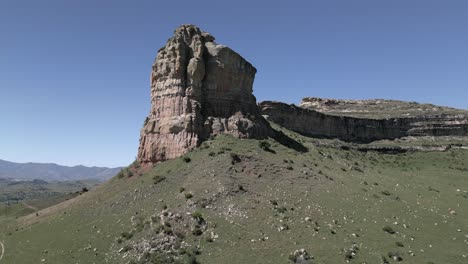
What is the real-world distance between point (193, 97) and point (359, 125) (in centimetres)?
6152

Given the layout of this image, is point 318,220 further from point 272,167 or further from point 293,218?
point 272,167

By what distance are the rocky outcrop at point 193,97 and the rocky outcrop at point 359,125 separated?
29.5 metres

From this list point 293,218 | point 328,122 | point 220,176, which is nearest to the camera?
point 293,218

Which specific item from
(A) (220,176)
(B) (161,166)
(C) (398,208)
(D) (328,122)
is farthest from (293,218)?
(D) (328,122)

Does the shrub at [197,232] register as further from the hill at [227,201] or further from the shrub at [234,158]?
the shrub at [234,158]

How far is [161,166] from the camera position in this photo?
5381 cm

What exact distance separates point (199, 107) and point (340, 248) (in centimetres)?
2839

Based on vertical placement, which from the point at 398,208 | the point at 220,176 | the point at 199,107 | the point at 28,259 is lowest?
the point at 28,259

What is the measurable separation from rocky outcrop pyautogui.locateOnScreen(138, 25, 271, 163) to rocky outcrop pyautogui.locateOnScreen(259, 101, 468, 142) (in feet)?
96.9

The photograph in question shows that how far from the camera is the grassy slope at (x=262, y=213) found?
117 ft

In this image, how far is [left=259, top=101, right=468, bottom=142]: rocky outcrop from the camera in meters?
90.6

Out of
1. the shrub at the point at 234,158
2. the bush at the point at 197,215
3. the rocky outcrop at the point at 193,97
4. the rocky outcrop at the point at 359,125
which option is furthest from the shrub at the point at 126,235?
the rocky outcrop at the point at 359,125

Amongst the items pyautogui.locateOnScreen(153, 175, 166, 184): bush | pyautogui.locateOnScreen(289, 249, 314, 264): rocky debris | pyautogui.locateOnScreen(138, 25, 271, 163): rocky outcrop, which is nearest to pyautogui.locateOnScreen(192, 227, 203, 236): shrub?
pyautogui.locateOnScreen(289, 249, 314, 264): rocky debris

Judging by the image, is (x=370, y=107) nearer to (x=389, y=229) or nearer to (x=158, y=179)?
(x=389, y=229)
